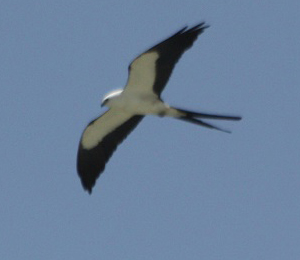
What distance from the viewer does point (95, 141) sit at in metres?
15.8

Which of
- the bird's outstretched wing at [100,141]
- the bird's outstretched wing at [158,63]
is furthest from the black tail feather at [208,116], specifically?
the bird's outstretched wing at [100,141]

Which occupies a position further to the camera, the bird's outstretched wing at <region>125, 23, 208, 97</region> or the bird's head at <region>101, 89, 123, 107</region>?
the bird's head at <region>101, 89, 123, 107</region>

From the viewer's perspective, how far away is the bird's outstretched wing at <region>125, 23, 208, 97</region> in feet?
46.4

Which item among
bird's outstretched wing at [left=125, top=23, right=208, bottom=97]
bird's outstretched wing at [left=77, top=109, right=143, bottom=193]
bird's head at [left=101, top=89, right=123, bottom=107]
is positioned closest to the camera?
bird's outstretched wing at [left=125, top=23, right=208, bottom=97]

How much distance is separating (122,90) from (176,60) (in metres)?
0.89

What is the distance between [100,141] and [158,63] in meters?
1.88

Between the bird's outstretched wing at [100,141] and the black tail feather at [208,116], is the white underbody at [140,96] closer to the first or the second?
the black tail feather at [208,116]

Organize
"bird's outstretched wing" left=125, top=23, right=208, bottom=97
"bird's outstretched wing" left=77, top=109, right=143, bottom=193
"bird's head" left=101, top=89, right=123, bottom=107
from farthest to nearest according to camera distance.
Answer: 1. "bird's outstretched wing" left=77, top=109, right=143, bottom=193
2. "bird's head" left=101, top=89, right=123, bottom=107
3. "bird's outstretched wing" left=125, top=23, right=208, bottom=97

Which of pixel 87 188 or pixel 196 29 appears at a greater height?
pixel 196 29

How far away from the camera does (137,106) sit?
14.7m

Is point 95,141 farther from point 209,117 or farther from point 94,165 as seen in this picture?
point 209,117

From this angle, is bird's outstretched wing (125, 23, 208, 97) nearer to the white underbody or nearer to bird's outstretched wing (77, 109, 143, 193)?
the white underbody

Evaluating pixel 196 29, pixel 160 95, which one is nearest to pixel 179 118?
pixel 160 95

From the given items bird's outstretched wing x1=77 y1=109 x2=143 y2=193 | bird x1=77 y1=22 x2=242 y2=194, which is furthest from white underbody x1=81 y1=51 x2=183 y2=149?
bird's outstretched wing x1=77 y1=109 x2=143 y2=193
